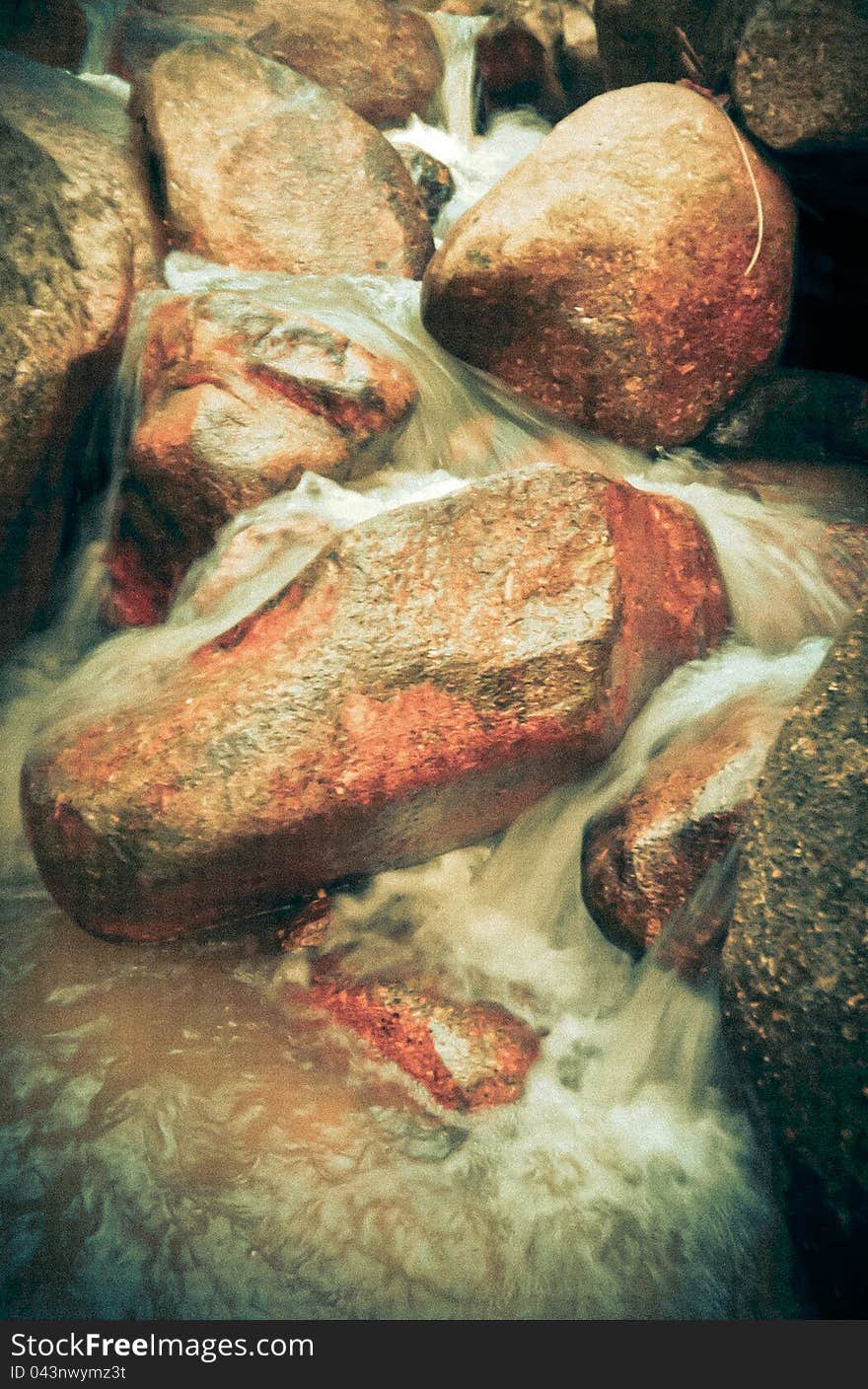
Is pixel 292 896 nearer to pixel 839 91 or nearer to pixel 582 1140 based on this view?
pixel 582 1140

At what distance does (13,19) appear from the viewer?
7004 millimetres

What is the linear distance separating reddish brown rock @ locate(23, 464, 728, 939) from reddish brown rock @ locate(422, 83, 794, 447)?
1.72 m

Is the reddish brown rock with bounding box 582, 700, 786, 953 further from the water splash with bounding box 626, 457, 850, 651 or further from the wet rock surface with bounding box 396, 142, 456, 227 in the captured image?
the wet rock surface with bounding box 396, 142, 456, 227

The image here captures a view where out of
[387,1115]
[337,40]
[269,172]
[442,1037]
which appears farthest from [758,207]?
[337,40]

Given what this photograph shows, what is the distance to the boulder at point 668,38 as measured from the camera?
4742mm

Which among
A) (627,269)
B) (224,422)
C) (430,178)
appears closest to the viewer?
(224,422)

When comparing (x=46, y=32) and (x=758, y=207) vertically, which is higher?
(x=46, y=32)

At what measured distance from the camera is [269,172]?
18.6 feet

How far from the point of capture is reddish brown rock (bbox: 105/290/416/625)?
411 centimetres

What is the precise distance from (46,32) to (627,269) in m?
5.60

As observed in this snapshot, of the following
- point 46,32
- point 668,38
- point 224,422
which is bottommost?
point 224,422

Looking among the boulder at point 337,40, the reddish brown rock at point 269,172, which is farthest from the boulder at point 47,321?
the boulder at point 337,40

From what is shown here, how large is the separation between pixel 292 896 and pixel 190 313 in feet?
9.13

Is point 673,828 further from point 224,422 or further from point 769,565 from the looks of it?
point 224,422
